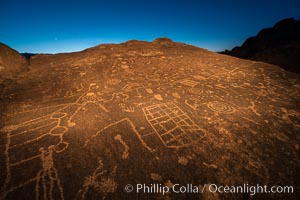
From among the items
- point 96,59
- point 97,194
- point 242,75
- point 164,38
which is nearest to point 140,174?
point 97,194

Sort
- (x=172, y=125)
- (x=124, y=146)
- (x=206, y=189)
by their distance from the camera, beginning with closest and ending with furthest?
(x=206, y=189) → (x=124, y=146) → (x=172, y=125)

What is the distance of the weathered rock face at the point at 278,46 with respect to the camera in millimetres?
11100

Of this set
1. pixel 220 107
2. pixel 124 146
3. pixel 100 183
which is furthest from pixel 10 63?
pixel 220 107

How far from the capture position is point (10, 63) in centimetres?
463

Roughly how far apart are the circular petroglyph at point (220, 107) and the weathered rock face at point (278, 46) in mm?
10777

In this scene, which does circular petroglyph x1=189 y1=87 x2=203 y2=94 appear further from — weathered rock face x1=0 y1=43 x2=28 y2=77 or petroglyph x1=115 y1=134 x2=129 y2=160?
weathered rock face x1=0 y1=43 x2=28 y2=77

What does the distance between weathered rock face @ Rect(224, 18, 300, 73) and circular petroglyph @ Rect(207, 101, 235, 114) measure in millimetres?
10777

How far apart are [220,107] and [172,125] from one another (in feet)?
3.82

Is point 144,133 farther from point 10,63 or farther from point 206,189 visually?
point 10,63

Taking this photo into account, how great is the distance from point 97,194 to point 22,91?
10.8ft

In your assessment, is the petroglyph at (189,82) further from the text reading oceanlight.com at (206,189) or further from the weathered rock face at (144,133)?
the text reading oceanlight.com at (206,189)

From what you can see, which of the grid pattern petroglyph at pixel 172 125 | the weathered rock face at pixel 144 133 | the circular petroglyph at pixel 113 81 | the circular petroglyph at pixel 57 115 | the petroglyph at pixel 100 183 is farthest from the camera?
the circular petroglyph at pixel 113 81

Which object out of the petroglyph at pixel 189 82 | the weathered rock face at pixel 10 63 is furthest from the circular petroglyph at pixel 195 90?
the weathered rock face at pixel 10 63

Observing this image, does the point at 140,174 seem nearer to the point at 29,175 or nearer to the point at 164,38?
the point at 29,175
